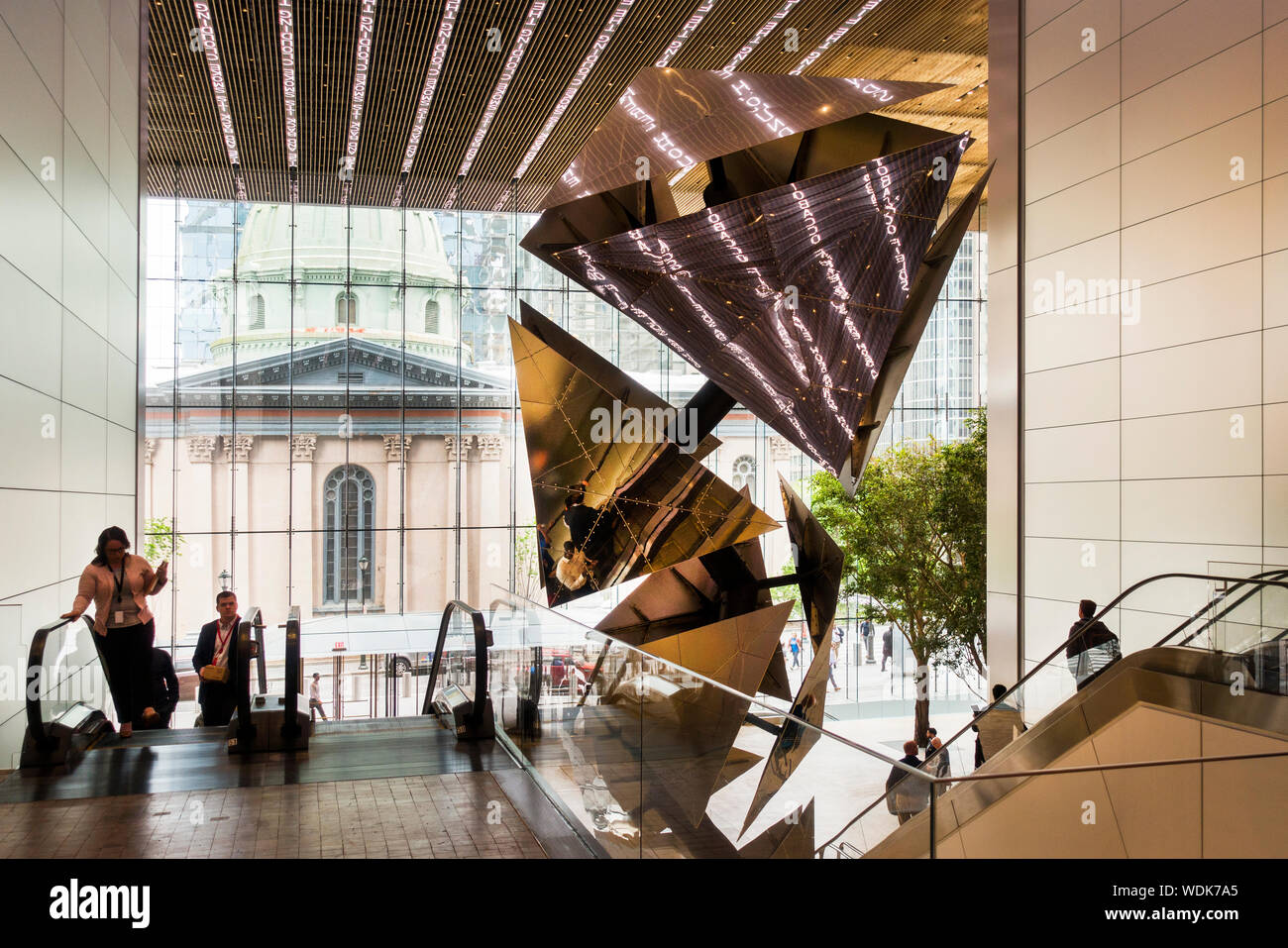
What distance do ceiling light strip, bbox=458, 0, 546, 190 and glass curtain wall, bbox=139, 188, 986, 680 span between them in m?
4.15

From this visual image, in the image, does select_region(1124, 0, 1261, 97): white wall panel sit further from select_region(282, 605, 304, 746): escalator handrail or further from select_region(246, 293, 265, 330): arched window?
select_region(246, 293, 265, 330): arched window

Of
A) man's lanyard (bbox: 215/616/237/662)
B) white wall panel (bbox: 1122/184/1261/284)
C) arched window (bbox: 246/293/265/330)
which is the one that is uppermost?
arched window (bbox: 246/293/265/330)

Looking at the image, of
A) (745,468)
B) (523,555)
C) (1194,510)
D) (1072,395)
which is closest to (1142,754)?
(1194,510)

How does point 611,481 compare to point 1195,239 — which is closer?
point 611,481

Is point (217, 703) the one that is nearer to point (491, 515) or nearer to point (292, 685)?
point (292, 685)

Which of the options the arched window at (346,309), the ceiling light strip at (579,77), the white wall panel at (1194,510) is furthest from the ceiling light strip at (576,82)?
the white wall panel at (1194,510)

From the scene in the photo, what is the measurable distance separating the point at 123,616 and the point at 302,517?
15984mm

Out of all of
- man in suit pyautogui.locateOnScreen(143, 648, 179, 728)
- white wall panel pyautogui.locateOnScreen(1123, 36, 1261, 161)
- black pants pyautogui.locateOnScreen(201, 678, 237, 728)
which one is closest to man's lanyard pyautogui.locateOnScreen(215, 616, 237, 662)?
black pants pyautogui.locateOnScreen(201, 678, 237, 728)

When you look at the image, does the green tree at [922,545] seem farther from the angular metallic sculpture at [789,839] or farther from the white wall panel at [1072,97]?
the angular metallic sculpture at [789,839]

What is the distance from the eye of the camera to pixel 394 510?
23688 millimetres

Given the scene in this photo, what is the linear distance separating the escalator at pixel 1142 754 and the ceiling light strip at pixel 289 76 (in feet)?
39.6

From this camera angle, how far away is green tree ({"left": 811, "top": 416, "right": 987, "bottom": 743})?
1948 centimetres

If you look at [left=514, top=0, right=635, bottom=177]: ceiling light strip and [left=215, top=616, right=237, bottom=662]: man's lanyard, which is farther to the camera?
[left=514, top=0, right=635, bottom=177]: ceiling light strip

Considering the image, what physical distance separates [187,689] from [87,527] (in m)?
14.0
